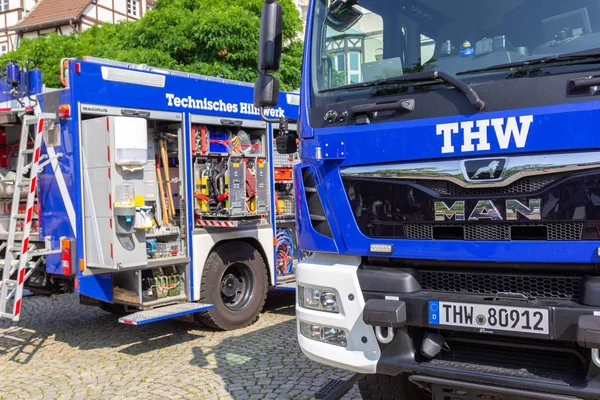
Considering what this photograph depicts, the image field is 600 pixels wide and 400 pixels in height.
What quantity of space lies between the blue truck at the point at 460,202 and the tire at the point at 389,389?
0.24 metres

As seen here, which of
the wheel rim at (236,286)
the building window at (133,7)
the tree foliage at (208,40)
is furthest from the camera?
the building window at (133,7)

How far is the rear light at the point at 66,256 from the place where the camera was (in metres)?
5.95

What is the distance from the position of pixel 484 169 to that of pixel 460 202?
0.22 m

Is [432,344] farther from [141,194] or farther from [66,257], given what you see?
[66,257]

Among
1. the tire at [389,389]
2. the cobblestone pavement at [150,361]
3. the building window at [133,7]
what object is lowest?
the cobblestone pavement at [150,361]

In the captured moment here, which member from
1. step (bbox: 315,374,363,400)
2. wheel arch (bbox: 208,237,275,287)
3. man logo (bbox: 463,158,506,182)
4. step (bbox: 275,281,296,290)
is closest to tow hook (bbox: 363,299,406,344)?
step (bbox: 315,374,363,400)

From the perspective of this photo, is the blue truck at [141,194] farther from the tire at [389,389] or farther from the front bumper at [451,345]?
the front bumper at [451,345]

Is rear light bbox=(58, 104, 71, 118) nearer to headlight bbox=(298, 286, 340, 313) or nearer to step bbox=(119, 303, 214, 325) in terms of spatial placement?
step bbox=(119, 303, 214, 325)

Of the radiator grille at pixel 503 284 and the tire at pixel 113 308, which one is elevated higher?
the radiator grille at pixel 503 284

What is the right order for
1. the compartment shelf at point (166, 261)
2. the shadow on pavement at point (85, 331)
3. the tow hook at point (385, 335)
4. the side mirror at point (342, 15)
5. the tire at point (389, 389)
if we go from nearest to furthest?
1. the tow hook at point (385, 335)
2. the side mirror at point (342, 15)
3. the tire at point (389, 389)
4. the compartment shelf at point (166, 261)
5. the shadow on pavement at point (85, 331)

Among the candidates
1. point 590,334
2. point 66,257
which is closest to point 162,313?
point 66,257

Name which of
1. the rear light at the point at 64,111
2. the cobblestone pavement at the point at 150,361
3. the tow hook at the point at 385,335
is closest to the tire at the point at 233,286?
the cobblestone pavement at the point at 150,361

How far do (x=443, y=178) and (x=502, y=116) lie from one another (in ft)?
1.44

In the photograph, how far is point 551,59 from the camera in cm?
313
